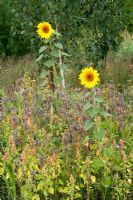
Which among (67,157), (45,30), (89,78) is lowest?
(67,157)

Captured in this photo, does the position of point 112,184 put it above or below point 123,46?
below

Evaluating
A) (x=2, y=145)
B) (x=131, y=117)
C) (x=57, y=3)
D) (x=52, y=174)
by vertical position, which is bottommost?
(x=52, y=174)

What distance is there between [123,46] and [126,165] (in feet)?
28.9

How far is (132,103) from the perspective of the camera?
4.12 metres

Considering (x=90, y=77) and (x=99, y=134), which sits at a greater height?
(x=90, y=77)

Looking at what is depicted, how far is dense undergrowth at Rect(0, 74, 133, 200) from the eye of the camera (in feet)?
9.33

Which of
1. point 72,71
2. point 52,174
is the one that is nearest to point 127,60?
point 72,71

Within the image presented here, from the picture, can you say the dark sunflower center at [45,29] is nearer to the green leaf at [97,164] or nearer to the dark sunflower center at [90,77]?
the dark sunflower center at [90,77]

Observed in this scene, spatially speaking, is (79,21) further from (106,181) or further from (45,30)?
(106,181)

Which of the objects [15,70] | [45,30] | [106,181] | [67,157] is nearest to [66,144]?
[67,157]

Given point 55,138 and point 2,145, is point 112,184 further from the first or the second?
point 2,145

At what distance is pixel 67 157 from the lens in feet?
9.87

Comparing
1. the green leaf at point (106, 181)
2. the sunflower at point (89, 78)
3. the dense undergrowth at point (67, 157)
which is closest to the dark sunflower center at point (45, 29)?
the dense undergrowth at point (67, 157)

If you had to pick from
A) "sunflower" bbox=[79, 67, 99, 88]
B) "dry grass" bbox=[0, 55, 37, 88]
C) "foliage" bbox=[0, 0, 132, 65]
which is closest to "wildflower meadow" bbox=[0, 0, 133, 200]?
"sunflower" bbox=[79, 67, 99, 88]
